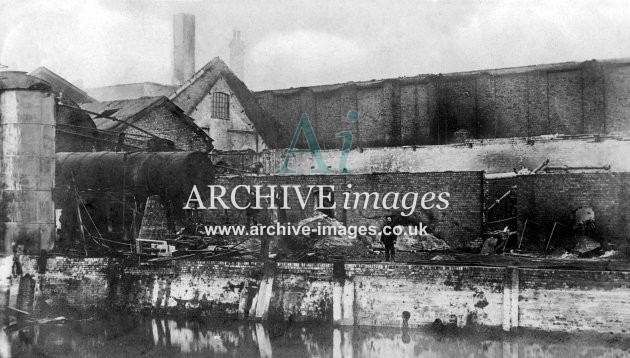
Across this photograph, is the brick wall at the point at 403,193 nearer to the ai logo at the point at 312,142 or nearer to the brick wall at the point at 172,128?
the brick wall at the point at 172,128

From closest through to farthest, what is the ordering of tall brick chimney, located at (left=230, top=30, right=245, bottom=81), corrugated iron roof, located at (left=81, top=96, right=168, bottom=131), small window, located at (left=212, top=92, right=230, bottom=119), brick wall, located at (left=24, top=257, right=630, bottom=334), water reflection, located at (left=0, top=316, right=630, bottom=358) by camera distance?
water reflection, located at (left=0, top=316, right=630, bottom=358), brick wall, located at (left=24, top=257, right=630, bottom=334), corrugated iron roof, located at (left=81, top=96, right=168, bottom=131), small window, located at (left=212, top=92, right=230, bottom=119), tall brick chimney, located at (left=230, top=30, right=245, bottom=81)

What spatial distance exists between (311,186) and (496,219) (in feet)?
19.1

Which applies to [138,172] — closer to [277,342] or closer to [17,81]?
[17,81]

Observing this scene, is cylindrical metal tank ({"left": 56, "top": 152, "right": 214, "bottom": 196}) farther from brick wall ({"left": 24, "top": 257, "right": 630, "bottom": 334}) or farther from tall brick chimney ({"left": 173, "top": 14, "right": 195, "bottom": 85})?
tall brick chimney ({"left": 173, "top": 14, "right": 195, "bottom": 85})

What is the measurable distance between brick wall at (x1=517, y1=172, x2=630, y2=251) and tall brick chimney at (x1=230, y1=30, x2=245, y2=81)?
83.5ft

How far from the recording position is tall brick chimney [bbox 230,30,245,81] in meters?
40.5

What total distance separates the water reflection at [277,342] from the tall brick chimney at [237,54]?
2825 cm

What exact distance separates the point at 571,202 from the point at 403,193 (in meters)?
4.83

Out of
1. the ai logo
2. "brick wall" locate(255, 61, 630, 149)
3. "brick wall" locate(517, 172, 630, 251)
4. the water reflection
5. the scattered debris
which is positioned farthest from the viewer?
the ai logo

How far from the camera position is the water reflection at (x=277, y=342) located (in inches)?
470

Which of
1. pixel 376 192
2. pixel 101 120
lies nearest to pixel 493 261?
pixel 376 192

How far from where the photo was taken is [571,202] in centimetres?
1808

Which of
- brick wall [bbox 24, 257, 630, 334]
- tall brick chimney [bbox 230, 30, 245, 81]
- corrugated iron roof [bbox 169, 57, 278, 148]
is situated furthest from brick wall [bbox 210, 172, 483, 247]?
tall brick chimney [bbox 230, 30, 245, 81]

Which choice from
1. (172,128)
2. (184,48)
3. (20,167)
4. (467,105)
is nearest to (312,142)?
(467,105)
